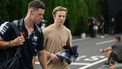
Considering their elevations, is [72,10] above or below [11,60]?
below

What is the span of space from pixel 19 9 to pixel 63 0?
378 cm

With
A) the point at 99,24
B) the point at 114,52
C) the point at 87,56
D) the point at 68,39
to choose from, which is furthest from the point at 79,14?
the point at 68,39

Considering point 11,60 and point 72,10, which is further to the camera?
point 72,10

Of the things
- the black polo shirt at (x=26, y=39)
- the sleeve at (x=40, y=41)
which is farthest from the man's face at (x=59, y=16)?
the black polo shirt at (x=26, y=39)

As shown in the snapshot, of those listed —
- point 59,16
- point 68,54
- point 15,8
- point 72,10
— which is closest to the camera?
point 59,16

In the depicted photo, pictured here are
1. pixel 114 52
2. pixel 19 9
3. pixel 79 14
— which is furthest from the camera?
pixel 79 14

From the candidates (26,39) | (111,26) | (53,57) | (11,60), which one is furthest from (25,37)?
(111,26)

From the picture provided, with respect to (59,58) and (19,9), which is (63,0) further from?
(59,58)

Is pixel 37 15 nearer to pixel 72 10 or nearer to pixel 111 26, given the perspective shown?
pixel 72 10

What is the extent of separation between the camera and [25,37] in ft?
15.7

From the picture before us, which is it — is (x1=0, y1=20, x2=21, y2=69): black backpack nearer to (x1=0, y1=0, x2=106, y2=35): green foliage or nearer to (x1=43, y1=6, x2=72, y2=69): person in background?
(x1=43, y1=6, x2=72, y2=69): person in background

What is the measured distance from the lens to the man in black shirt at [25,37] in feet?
15.5

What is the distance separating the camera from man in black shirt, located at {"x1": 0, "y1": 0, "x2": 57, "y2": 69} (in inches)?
186

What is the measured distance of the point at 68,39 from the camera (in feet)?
21.2
